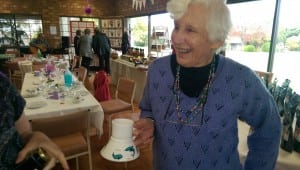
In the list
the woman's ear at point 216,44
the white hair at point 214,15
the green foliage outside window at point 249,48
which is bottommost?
the green foliage outside window at point 249,48

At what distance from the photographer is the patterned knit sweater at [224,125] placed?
2.90 feet

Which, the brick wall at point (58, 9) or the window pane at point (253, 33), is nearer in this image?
the window pane at point (253, 33)

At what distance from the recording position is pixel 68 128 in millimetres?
1875

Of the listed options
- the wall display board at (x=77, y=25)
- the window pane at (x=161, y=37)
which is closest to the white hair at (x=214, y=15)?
the window pane at (x=161, y=37)

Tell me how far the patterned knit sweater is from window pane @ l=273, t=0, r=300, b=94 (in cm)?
271

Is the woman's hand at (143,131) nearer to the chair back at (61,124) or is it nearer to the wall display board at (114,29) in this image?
the chair back at (61,124)

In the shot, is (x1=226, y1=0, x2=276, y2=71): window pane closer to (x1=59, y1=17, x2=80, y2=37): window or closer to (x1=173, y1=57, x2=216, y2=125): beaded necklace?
(x1=173, y1=57, x2=216, y2=125): beaded necklace

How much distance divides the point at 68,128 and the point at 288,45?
3.34 m

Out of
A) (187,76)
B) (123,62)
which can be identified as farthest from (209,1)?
(123,62)

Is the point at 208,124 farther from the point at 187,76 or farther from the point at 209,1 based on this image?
the point at 209,1

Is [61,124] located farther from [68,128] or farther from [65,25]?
[65,25]

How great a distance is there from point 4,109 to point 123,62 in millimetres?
4933

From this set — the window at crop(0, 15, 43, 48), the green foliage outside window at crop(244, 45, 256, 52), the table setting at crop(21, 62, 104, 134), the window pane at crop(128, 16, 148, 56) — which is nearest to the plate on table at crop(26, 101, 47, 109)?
the table setting at crop(21, 62, 104, 134)

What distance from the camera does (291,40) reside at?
11.2ft
